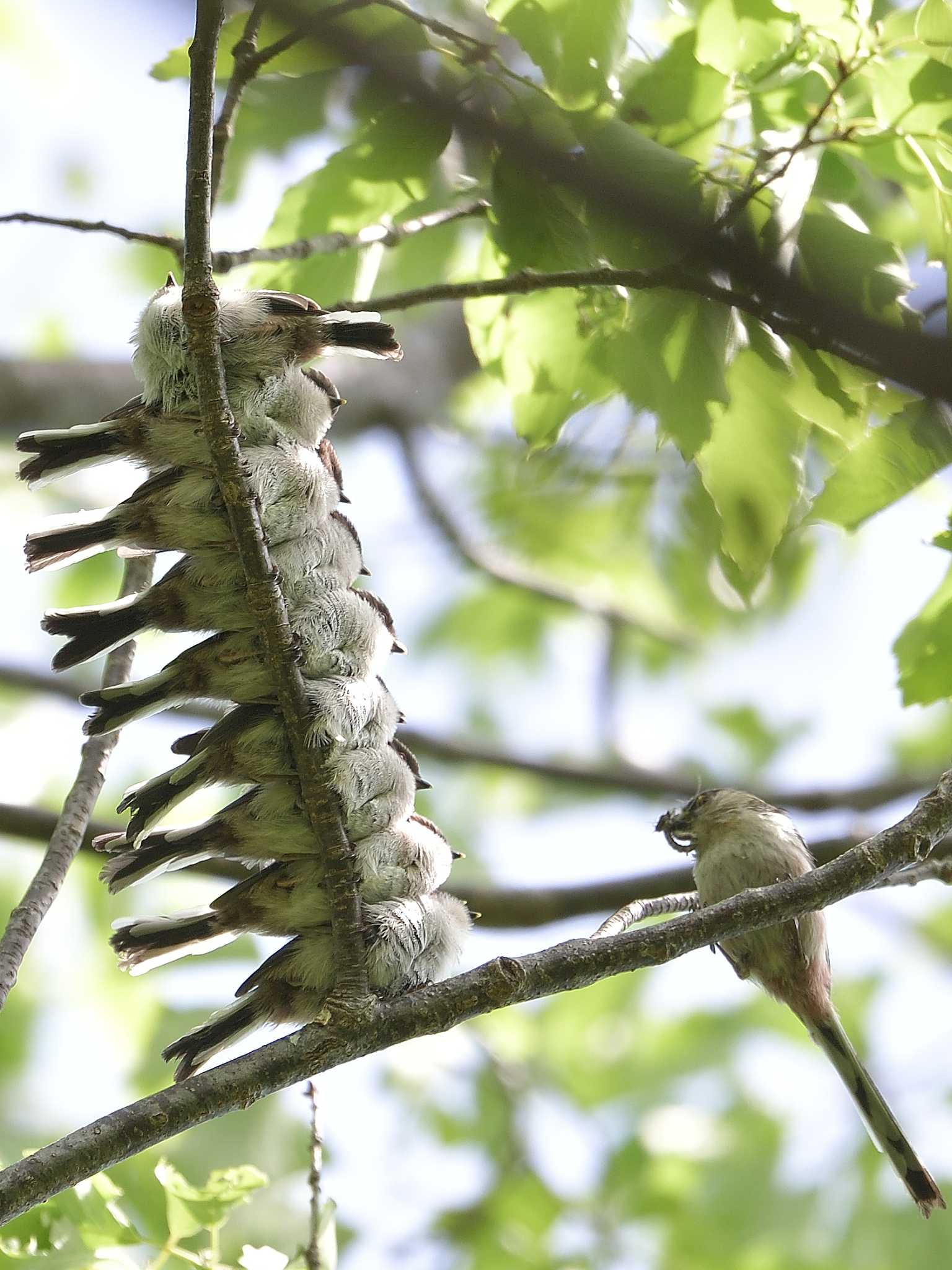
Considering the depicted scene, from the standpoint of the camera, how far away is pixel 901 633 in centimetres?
299

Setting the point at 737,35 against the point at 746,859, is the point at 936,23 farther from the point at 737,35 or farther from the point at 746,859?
the point at 746,859

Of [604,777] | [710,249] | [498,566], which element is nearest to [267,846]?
[710,249]

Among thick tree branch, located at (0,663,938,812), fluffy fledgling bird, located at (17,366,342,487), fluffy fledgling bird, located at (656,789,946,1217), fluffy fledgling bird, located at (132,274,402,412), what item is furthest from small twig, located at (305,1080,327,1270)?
thick tree branch, located at (0,663,938,812)

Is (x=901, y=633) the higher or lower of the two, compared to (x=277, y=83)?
lower

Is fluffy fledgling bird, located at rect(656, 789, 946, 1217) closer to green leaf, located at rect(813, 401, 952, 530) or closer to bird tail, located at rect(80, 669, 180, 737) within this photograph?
green leaf, located at rect(813, 401, 952, 530)

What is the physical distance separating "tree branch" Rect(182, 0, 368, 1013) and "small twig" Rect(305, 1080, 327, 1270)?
71cm

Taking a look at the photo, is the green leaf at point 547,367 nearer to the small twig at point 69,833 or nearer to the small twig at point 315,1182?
the small twig at point 69,833

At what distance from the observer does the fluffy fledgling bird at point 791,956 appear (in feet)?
9.15

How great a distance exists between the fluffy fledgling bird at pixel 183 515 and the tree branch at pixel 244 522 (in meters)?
0.08

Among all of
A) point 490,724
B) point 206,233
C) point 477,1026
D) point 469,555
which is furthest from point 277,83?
point 490,724

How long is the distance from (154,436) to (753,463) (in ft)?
4.07

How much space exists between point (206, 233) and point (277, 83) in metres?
1.67

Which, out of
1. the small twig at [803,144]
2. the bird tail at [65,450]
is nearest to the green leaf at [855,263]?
the small twig at [803,144]

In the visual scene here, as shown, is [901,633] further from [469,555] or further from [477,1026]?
[477,1026]
